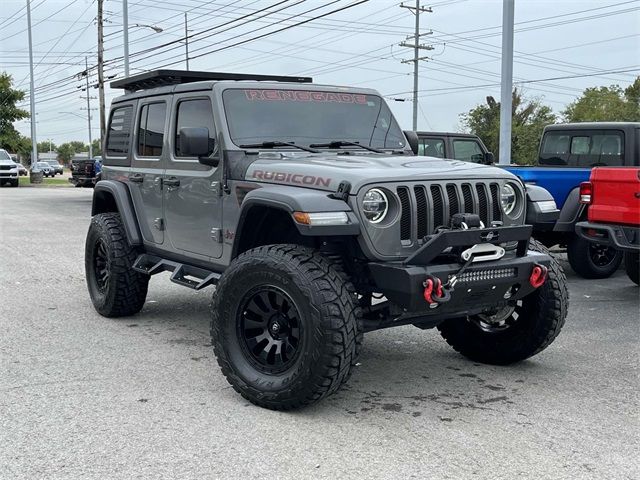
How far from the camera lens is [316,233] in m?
4.04

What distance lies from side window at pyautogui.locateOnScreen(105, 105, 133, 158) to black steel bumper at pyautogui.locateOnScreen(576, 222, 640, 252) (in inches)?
194

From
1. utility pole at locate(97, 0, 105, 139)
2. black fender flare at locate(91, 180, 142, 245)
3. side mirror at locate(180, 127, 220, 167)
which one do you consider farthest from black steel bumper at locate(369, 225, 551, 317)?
utility pole at locate(97, 0, 105, 139)

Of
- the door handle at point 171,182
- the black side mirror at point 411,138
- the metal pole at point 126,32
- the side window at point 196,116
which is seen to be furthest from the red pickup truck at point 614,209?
the metal pole at point 126,32

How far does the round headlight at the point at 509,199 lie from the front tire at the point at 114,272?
3.47 metres

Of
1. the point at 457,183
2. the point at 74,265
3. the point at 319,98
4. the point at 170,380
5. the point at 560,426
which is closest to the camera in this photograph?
the point at 560,426

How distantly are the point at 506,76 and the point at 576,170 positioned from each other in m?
5.53

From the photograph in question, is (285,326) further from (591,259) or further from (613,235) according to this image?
(591,259)

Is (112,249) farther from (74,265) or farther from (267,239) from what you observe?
(74,265)

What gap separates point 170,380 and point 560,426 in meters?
2.56

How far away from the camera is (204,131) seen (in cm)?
502

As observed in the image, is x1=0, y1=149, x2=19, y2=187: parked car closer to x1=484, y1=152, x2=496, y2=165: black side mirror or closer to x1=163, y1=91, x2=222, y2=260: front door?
x1=484, y1=152, x2=496, y2=165: black side mirror

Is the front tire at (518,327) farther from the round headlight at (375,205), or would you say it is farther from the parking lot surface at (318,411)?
the round headlight at (375,205)

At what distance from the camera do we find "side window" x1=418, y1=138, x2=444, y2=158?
1248cm

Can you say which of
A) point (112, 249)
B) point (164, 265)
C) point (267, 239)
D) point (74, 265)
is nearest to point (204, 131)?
point (267, 239)
